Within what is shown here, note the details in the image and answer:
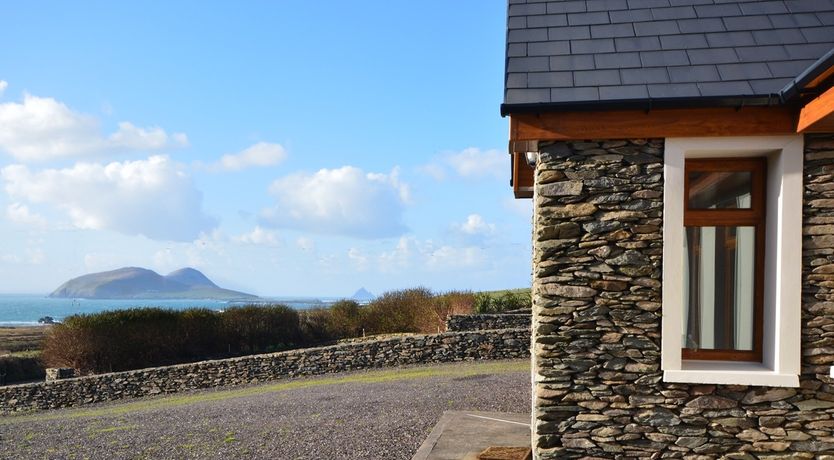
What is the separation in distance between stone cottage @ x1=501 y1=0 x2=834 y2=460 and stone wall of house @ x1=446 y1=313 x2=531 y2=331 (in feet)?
44.4

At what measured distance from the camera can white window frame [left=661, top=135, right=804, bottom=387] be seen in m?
4.53

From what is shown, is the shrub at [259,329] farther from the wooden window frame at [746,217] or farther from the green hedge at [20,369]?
the wooden window frame at [746,217]

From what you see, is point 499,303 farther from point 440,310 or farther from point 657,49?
point 657,49

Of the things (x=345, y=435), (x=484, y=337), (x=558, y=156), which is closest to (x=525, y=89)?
(x=558, y=156)

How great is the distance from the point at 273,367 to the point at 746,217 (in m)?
13.3

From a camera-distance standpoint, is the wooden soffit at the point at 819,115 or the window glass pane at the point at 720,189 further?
the window glass pane at the point at 720,189

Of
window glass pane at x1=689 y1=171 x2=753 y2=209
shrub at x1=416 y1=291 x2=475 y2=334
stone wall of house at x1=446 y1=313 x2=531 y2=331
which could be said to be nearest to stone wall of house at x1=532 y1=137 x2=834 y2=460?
window glass pane at x1=689 y1=171 x2=753 y2=209

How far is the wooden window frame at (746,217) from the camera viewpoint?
15.8ft

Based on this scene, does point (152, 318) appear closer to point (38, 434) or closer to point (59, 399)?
point (59, 399)

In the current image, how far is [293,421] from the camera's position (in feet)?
30.3

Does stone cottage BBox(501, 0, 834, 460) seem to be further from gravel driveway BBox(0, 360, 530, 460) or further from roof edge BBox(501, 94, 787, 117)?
gravel driveway BBox(0, 360, 530, 460)

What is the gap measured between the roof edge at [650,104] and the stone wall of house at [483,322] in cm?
1408

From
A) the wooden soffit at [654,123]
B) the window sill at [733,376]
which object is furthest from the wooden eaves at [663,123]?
the window sill at [733,376]

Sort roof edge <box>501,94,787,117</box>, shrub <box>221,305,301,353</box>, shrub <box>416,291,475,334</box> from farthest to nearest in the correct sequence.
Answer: shrub <box>221,305,301,353</box>
shrub <box>416,291,475,334</box>
roof edge <box>501,94,787,117</box>
